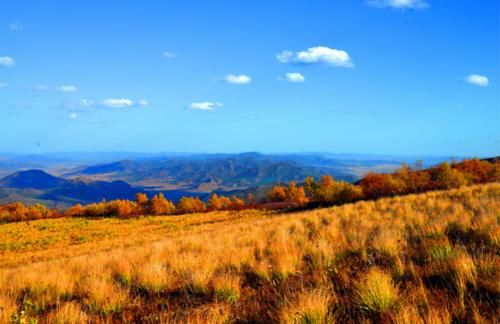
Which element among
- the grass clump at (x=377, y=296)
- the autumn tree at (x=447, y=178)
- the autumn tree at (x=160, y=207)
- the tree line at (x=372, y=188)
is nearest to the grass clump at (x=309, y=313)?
the grass clump at (x=377, y=296)

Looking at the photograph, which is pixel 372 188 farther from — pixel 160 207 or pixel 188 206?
pixel 160 207

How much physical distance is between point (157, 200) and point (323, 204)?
35.7 meters

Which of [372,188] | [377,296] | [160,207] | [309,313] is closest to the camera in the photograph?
[309,313]

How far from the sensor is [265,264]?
6805 millimetres

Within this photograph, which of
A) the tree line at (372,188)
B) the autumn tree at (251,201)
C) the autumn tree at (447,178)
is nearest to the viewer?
the autumn tree at (447,178)

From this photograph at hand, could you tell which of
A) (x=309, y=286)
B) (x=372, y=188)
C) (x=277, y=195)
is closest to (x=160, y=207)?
(x=277, y=195)

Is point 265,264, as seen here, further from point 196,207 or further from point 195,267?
point 196,207

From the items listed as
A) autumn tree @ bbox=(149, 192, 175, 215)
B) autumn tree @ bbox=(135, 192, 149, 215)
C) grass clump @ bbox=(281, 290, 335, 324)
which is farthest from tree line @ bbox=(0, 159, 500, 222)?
grass clump @ bbox=(281, 290, 335, 324)

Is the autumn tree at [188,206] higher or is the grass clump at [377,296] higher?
the grass clump at [377,296]

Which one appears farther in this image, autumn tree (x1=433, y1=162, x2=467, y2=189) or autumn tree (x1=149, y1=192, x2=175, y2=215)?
autumn tree (x1=149, y1=192, x2=175, y2=215)

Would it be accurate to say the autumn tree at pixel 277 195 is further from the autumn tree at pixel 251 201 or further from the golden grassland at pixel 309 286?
the golden grassland at pixel 309 286

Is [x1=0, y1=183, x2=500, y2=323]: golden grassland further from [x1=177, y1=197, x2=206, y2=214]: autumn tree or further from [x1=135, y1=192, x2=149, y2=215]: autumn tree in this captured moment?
[x1=135, y1=192, x2=149, y2=215]: autumn tree

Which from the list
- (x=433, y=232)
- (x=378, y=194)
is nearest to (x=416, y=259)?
(x=433, y=232)

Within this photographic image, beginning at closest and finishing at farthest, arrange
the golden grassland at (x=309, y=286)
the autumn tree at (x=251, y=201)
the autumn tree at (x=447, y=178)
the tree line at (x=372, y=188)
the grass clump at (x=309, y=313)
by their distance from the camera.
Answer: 1. the grass clump at (x=309, y=313)
2. the golden grassland at (x=309, y=286)
3. the autumn tree at (x=447, y=178)
4. the tree line at (x=372, y=188)
5. the autumn tree at (x=251, y=201)
